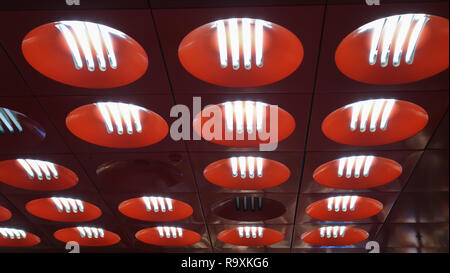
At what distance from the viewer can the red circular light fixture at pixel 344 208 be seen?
19.4 feet

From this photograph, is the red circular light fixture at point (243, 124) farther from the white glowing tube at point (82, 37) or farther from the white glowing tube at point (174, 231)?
the white glowing tube at point (174, 231)

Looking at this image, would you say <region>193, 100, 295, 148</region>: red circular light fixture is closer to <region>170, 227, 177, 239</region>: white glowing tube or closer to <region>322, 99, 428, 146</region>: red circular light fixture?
<region>322, 99, 428, 146</region>: red circular light fixture

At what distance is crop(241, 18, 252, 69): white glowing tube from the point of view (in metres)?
2.95

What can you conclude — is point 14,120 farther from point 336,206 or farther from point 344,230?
point 344,230

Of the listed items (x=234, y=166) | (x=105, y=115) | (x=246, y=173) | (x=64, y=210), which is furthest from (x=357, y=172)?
(x=64, y=210)

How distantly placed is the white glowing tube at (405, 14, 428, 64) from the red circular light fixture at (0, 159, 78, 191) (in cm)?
410

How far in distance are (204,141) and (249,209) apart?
6.77 feet

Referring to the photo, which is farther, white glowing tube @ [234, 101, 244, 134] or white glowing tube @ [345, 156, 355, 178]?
white glowing tube @ [345, 156, 355, 178]

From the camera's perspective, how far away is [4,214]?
6.45 meters

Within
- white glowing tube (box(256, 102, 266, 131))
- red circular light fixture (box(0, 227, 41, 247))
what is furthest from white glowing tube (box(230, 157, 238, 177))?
red circular light fixture (box(0, 227, 41, 247))

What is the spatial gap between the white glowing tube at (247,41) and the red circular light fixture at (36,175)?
3.11m

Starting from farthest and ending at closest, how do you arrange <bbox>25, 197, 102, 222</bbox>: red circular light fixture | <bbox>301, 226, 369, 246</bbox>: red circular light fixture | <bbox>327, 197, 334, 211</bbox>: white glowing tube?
<bbox>301, 226, 369, 246</bbox>: red circular light fixture
<bbox>25, 197, 102, 222</bbox>: red circular light fixture
<bbox>327, 197, 334, 211</bbox>: white glowing tube

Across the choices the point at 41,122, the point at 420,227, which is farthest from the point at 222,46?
the point at 420,227

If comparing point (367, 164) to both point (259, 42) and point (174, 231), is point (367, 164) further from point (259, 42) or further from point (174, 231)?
point (174, 231)
